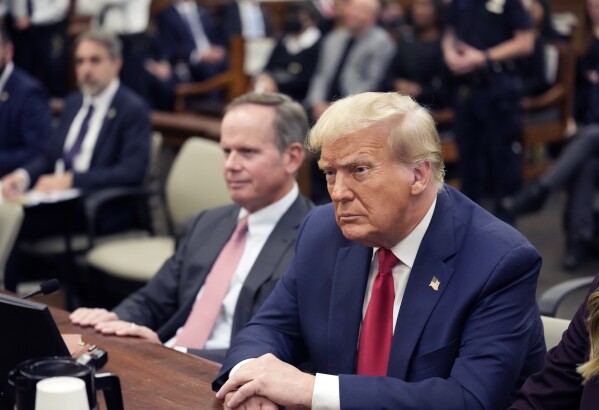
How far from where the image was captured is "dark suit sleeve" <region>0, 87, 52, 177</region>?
16.1 feet

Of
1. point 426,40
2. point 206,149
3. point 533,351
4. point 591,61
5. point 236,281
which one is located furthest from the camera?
point 426,40

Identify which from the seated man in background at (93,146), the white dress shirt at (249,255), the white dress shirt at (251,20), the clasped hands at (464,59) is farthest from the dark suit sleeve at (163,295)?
the white dress shirt at (251,20)

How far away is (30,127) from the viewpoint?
4941mm

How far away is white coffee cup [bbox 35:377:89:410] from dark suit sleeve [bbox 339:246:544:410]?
516 millimetres

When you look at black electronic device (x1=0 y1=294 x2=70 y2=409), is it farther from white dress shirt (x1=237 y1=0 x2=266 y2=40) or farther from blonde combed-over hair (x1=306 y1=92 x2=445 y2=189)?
white dress shirt (x1=237 y1=0 x2=266 y2=40)

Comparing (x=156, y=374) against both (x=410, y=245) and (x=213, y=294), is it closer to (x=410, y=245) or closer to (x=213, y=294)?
(x=410, y=245)

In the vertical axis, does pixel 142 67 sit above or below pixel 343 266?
below

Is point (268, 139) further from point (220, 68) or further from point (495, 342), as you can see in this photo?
point (220, 68)

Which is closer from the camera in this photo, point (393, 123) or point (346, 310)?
point (393, 123)

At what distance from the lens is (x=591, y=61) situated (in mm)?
6266

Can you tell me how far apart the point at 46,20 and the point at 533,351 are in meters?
6.54

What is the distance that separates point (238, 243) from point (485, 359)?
112 cm

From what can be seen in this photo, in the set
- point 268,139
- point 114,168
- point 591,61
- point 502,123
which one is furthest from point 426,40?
point 268,139

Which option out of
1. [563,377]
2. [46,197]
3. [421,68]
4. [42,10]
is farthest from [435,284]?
[42,10]
